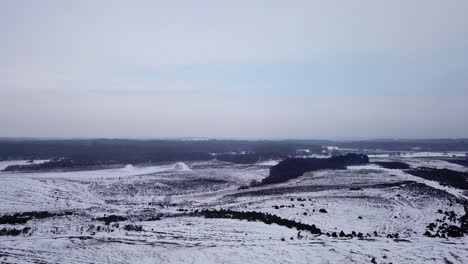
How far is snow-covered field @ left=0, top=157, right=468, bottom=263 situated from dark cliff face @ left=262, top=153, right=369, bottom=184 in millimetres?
6616

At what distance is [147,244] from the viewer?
1316cm

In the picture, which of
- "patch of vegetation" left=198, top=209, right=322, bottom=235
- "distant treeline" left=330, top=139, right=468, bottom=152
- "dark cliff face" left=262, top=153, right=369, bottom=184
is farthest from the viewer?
"distant treeline" left=330, top=139, right=468, bottom=152

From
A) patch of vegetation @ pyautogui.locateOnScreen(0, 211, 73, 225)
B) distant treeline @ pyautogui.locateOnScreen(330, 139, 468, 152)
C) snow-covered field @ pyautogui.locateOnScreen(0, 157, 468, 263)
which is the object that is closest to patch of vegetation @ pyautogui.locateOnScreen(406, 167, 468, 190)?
snow-covered field @ pyautogui.locateOnScreen(0, 157, 468, 263)

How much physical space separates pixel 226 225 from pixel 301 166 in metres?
32.1

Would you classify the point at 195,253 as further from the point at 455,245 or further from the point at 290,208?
the point at 290,208

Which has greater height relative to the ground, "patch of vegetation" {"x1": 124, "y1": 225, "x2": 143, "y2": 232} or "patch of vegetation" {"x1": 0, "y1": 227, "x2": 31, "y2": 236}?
"patch of vegetation" {"x1": 0, "y1": 227, "x2": 31, "y2": 236}

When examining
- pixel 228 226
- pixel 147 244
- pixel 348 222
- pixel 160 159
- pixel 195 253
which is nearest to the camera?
pixel 195 253

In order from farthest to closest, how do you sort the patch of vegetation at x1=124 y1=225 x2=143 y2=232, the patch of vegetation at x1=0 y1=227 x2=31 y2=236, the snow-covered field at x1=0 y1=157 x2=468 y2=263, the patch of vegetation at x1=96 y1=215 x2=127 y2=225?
the patch of vegetation at x1=96 y1=215 x2=127 y2=225 < the patch of vegetation at x1=124 y1=225 x2=143 y2=232 < the patch of vegetation at x1=0 y1=227 x2=31 y2=236 < the snow-covered field at x1=0 y1=157 x2=468 y2=263

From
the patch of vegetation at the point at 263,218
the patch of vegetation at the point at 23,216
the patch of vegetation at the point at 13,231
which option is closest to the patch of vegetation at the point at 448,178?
the patch of vegetation at the point at 263,218

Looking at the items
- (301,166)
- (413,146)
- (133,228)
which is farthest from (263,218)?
(413,146)

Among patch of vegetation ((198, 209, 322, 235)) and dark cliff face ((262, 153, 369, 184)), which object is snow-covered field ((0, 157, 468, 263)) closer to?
patch of vegetation ((198, 209, 322, 235))

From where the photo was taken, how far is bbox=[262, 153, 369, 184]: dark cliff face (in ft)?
131

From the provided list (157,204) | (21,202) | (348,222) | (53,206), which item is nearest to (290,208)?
(348,222)

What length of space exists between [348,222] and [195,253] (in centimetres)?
877
